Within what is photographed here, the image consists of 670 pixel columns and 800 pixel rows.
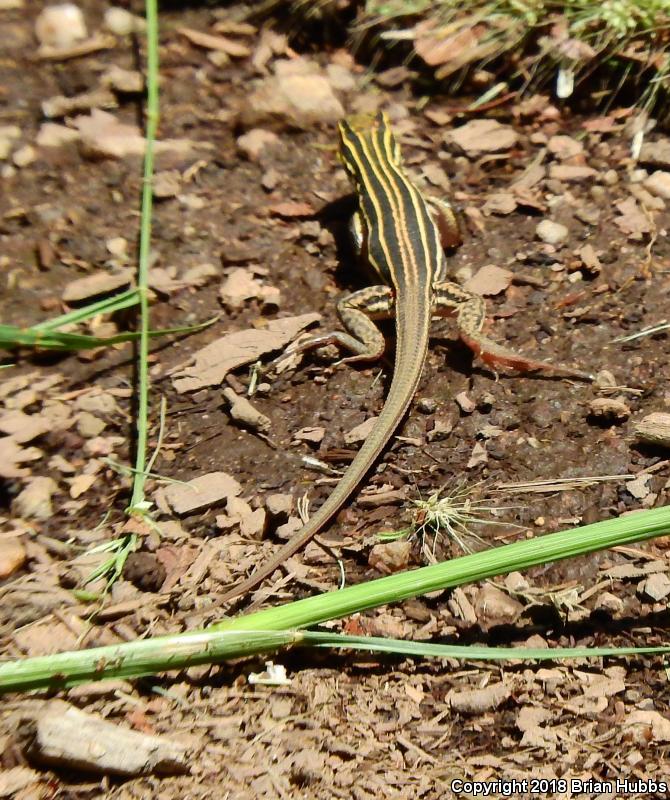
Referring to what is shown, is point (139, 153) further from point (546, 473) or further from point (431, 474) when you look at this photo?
point (546, 473)

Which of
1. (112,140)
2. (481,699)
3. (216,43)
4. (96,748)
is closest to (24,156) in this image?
(112,140)

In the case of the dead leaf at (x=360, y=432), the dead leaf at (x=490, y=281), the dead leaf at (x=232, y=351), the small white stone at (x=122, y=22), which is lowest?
the dead leaf at (x=360, y=432)

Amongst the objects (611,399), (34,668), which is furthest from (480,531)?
(34,668)

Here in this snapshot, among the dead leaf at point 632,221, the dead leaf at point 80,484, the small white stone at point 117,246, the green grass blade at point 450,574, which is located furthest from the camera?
the small white stone at point 117,246

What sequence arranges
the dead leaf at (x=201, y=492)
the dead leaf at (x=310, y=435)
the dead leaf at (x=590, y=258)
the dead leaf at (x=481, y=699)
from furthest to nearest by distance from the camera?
the dead leaf at (x=590, y=258) < the dead leaf at (x=310, y=435) < the dead leaf at (x=201, y=492) < the dead leaf at (x=481, y=699)

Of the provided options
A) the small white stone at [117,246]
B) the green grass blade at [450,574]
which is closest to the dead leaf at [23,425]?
the small white stone at [117,246]

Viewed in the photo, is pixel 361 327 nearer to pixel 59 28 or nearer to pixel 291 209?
pixel 291 209

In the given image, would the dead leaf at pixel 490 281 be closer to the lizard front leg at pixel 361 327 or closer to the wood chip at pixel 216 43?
the lizard front leg at pixel 361 327

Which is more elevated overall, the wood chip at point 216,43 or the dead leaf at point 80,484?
the wood chip at point 216,43
